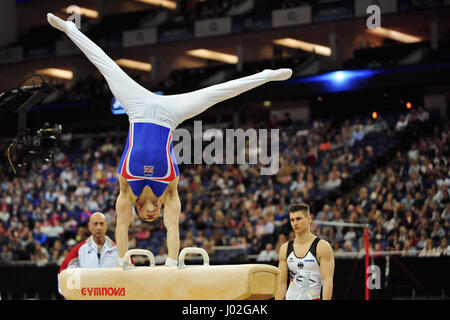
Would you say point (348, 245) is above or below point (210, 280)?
below

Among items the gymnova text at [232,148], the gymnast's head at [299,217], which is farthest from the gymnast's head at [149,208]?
the gymnova text at [232,148]

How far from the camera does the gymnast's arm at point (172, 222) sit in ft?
21.6

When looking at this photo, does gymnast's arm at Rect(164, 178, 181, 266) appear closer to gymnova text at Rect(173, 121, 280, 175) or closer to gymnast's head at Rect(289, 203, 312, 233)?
gymnast's head at Rect(289, 203, 312, 233)

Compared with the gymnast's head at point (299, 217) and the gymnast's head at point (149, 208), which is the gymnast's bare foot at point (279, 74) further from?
the gymnast's head at point (149, 208)

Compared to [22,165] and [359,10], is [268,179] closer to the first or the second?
[359,10]

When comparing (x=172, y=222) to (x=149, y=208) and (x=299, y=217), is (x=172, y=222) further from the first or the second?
(x=299, y=217)

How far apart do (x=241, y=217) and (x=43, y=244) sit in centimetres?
601

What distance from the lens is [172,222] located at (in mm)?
6832

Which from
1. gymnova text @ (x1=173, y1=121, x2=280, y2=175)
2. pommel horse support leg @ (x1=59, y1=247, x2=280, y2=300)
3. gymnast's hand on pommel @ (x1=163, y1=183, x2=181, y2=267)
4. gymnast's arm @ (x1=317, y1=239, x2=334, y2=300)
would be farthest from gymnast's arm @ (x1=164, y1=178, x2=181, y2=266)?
gymnova text @ (x1=173, y1=121, x2=280, y2=175)

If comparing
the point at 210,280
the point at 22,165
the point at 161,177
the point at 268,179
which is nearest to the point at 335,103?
the point at 268,179

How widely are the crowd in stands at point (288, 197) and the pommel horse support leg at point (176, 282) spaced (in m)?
9.59

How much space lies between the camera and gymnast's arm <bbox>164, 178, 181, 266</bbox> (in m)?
6.59

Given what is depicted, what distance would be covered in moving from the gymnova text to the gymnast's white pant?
12245mm

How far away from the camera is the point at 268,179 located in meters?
19.8
